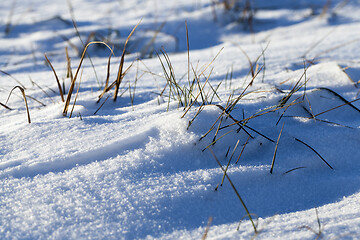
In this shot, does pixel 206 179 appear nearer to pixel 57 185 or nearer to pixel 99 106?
pixel 57 185

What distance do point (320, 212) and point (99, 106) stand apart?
3.04ft

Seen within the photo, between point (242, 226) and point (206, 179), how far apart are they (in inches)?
7.3

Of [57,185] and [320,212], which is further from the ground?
[57,185]

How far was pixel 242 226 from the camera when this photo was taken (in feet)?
2.63

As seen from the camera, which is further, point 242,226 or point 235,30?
point 235,30

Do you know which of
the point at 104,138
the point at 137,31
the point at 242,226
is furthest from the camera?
the point at 137,31

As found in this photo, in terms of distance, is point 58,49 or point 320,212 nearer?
point 320,212

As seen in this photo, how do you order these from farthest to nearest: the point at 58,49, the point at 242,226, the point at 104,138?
the point at 58,49 < the point at 104,138 < the point at 242,226

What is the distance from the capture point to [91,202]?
84 cm

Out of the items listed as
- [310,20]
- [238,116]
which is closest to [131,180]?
[238,116]

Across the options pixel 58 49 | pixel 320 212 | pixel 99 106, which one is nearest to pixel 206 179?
pixel 320 212

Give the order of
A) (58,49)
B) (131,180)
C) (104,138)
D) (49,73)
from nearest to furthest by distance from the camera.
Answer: (131,180), (104,138), (49,73), (58,49)

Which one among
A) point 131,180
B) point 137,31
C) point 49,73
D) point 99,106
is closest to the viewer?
point 131,180

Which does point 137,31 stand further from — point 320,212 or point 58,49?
point 320,212
